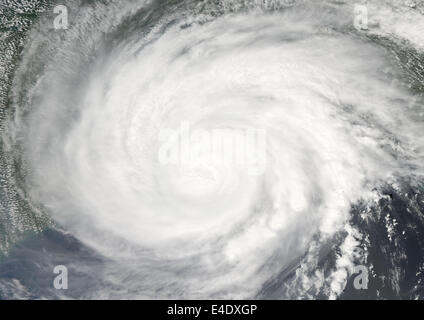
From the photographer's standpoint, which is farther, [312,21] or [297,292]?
[297,292]

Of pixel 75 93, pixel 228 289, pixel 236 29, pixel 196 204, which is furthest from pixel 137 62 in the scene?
pixel 228 289

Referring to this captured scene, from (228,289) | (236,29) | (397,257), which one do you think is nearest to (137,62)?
(236,29)

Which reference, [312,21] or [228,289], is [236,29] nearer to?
[312,21]

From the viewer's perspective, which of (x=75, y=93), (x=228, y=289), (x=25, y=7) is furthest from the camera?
(x=228, y=289)

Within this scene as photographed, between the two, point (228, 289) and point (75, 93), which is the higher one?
point (75, 93)

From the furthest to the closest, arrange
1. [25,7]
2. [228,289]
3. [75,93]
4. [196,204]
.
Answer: [196,204] < [228,289] < [75,93] < [25,7]

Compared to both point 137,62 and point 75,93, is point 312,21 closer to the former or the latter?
point 137,62

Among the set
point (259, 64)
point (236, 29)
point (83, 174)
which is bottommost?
point (83, 174)
